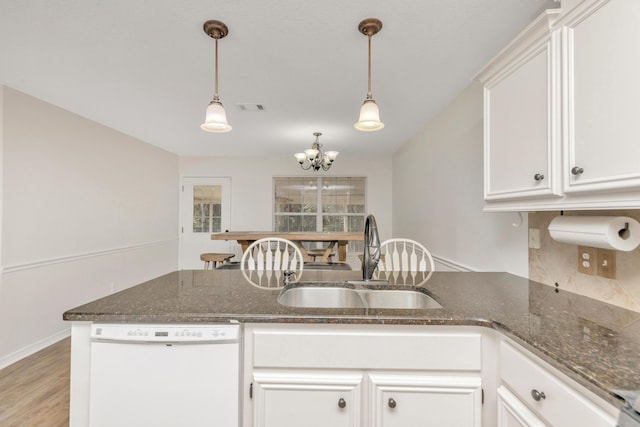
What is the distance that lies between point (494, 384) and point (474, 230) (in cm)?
157

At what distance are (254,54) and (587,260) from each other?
85.7 inches

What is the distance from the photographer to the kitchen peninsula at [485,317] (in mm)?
738

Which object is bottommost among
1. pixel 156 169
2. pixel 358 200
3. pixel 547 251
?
pixel 547 251

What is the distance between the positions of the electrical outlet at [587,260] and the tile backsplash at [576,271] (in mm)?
20

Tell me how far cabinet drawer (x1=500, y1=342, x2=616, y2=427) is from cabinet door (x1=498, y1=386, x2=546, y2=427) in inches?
0.9

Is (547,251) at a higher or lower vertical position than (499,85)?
lower

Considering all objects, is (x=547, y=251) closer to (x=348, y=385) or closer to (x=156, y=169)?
(x=348, y=385)

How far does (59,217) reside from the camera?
117 inches

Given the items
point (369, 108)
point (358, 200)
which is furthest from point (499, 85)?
point (358, 200)

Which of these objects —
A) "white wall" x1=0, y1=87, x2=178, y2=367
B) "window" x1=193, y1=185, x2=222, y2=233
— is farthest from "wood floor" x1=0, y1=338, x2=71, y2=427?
"window" x1=193, y1=185, x2=222, y2=233

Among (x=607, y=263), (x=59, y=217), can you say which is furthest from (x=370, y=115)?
(x=59, y=217)

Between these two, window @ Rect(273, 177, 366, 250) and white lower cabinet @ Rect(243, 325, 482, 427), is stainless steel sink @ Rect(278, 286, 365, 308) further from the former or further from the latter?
window @ Rect(273, 177, 366, 250)

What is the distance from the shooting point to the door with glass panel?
17.4ft

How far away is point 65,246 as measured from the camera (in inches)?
119
